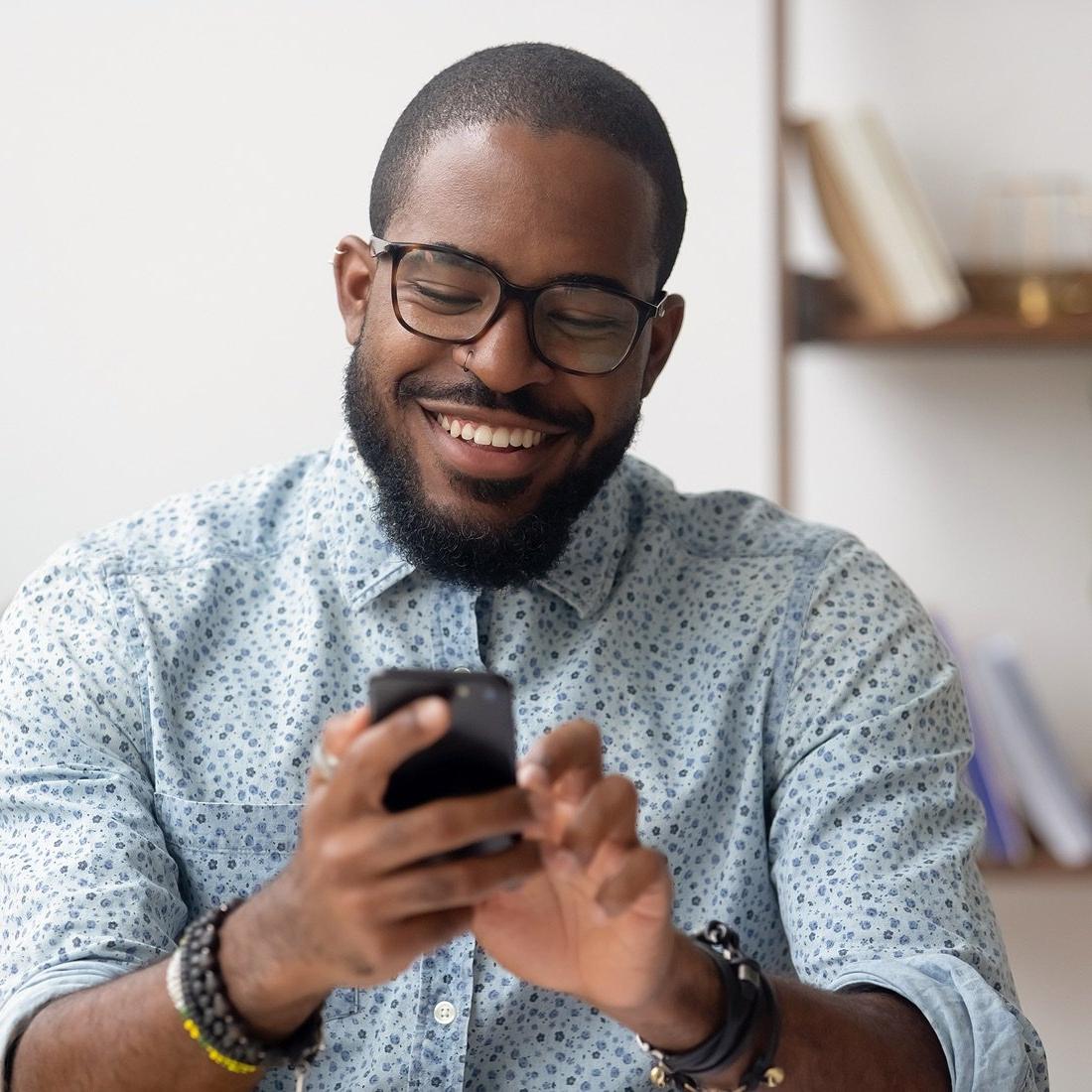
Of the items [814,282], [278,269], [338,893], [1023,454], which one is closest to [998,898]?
[1023,454]

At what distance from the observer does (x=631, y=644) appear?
4.52 feet

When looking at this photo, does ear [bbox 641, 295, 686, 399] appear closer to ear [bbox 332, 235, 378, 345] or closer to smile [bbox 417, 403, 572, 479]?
smile [bbox 417, 403, 572, 479]

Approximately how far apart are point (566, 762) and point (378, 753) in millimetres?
151

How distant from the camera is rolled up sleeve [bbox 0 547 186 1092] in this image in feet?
3.69

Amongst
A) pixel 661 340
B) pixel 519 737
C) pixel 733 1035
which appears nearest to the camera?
pixel 733 1035

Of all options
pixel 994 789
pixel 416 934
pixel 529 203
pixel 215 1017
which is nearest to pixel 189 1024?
pixel 215 1017

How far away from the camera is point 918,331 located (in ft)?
6.86

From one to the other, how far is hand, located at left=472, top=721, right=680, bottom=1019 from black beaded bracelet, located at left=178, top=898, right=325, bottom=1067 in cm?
13

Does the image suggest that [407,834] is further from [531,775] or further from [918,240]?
[918,240]

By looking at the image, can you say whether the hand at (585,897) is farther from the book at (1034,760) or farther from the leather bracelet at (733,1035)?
the book at (1034,760)

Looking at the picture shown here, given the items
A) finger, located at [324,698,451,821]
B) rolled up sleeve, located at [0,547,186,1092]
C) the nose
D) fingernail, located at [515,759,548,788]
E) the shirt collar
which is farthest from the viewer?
the shirt collar

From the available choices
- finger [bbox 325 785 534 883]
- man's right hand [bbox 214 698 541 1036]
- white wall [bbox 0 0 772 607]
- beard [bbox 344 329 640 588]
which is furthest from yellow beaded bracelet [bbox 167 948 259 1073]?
white wall [bbox 0 0 772 607]

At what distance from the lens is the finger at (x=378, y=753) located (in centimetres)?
80

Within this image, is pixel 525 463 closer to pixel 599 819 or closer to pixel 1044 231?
pixel 599 819
